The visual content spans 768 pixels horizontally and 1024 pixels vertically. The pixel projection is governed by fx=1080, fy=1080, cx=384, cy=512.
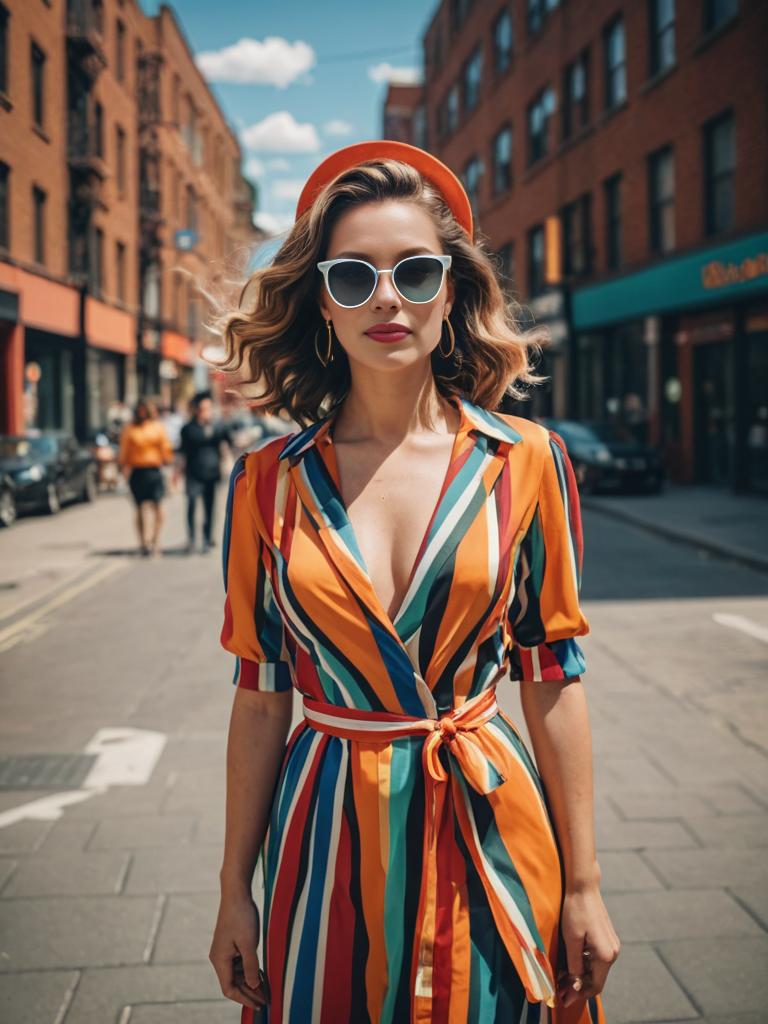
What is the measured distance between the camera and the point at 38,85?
26.6 m

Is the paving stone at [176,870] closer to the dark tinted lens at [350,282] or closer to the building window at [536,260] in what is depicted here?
the dark tinted lens at [350,282]

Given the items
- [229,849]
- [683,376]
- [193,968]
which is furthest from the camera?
[683,376]

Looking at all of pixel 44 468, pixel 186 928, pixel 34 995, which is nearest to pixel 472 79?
pixel 44 468

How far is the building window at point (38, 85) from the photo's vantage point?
85.7ft

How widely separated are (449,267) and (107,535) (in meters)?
14.8

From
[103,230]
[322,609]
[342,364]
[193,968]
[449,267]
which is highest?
[103,230]

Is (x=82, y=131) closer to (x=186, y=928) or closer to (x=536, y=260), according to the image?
(x=536, y=260)

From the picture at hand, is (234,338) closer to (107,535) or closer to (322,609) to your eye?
(322,609)

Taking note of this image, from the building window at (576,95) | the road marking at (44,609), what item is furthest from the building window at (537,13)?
the road marking at (44,609)

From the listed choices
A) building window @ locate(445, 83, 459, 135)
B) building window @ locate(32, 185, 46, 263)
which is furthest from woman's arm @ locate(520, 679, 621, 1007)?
building window @ locate(445, 83, 459, 135)

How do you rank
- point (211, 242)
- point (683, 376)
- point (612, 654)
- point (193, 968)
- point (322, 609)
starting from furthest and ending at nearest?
point (211, 242), point (683, 376), point (612, 654), point (193, 968), point (322, 609)

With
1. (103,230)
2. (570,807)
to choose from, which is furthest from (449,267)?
(103,230)

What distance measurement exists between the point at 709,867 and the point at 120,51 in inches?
1463

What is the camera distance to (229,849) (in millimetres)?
1816
